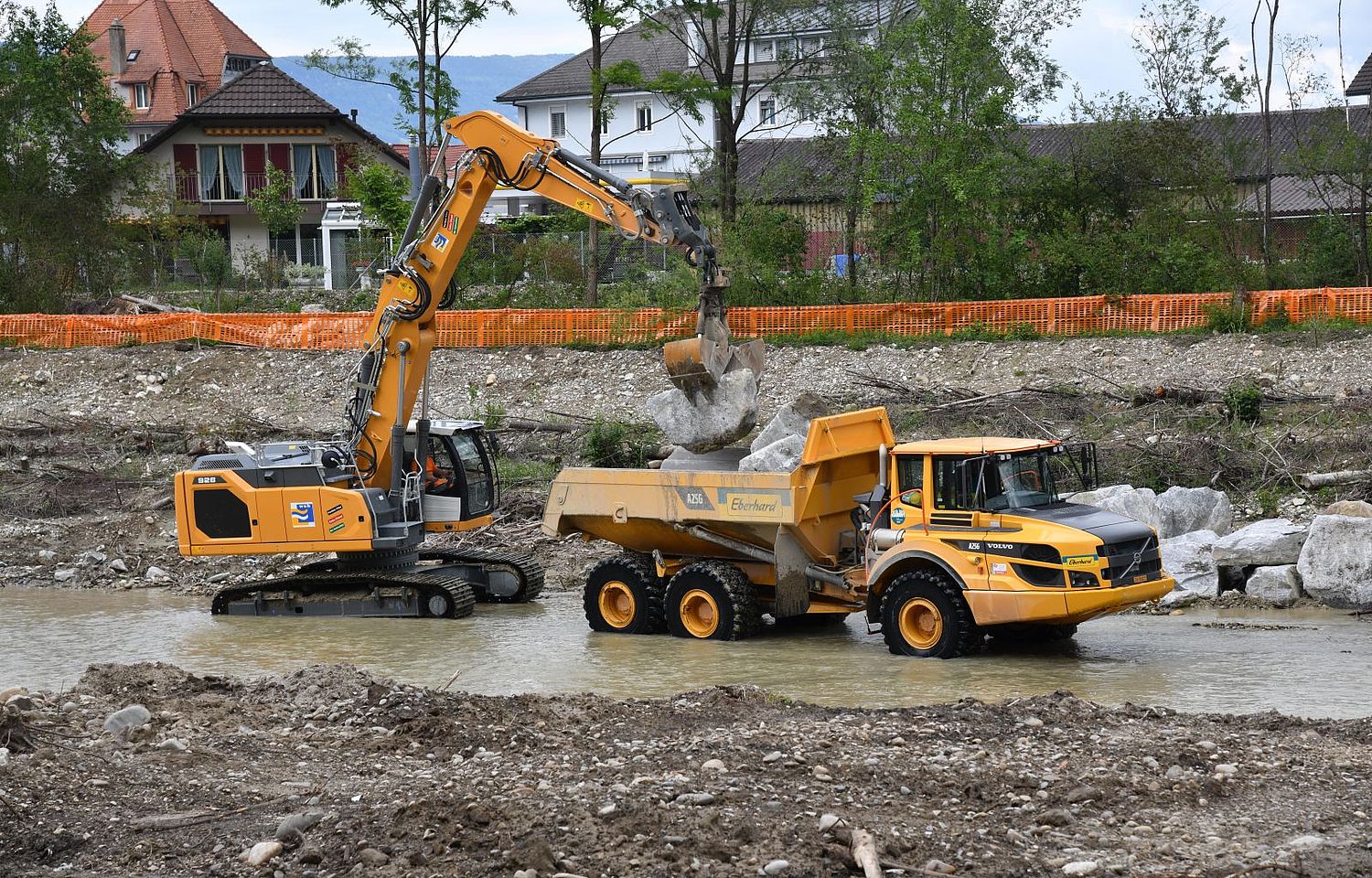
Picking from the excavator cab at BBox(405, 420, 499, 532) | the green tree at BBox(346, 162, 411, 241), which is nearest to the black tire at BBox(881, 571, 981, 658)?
the excavator cab at BBox(405, 420, 499, 532)

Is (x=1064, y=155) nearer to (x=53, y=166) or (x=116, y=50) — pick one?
(x=53, y=166)

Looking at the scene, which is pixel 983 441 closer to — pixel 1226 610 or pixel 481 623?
pixel 1226 610

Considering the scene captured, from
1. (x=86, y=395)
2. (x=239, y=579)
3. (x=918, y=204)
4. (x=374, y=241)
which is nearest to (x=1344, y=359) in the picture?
(x=918, y=204)

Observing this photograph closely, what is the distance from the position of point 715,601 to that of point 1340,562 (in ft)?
20.0

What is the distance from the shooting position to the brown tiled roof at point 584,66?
6016 cm

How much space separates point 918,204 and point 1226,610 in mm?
16019

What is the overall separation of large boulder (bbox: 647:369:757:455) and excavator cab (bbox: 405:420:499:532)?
3.10 m

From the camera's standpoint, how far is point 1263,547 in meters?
15.6

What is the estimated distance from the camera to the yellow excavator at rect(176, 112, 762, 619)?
16812 millimetres

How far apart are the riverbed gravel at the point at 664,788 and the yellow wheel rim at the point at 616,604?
4.09m

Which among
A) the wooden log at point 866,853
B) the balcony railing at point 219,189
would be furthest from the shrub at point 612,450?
the balcony railing at point 219,189

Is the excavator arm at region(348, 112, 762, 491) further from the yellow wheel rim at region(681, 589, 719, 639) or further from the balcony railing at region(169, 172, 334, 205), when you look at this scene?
the balcony railing at region(169, 172, 334, 205)

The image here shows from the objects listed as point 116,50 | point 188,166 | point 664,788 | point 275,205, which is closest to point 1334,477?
point 664,788

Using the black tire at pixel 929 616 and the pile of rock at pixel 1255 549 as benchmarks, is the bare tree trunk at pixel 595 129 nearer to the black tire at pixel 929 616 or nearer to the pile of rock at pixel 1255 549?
the pile of rock at pixel 1255 549
